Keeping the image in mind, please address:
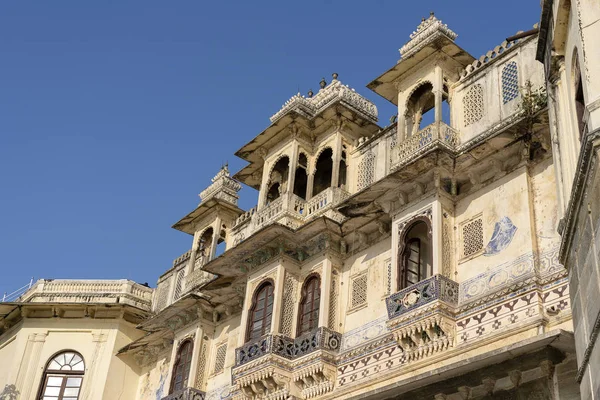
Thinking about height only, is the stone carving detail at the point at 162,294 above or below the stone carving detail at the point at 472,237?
above

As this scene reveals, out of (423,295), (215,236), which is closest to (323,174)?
(215,236)

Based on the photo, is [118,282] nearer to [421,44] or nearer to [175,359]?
[175,359]

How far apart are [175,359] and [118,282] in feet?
15.3

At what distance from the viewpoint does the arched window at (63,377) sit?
930 inches

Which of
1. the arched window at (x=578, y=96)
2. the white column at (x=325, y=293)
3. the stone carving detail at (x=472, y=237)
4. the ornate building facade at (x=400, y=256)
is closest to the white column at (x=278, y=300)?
the ornate building facade at (x=400, y=256)

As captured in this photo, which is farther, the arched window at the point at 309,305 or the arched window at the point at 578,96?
the arched window at the point at 309,305

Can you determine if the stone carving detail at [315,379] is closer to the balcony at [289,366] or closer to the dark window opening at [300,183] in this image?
the balcony at [289,366]

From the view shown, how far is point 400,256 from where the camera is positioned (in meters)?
15.4

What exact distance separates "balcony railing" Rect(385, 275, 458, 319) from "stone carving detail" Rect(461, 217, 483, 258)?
2.20 ft

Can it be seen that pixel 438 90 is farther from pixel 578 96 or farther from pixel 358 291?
pixel 578 96

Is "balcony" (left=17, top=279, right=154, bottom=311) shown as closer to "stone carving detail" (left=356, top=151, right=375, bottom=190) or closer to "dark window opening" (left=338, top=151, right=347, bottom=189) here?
"dark window opening" (left=338, top=151, right=347, bottom=189)

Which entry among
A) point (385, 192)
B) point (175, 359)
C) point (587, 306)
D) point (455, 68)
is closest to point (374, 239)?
point (385, 192)

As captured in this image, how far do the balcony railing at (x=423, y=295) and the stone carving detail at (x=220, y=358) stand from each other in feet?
21.5

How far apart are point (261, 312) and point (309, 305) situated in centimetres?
121
